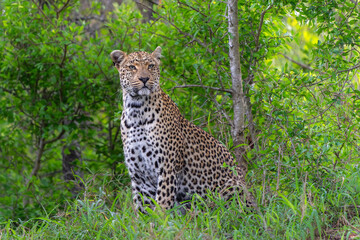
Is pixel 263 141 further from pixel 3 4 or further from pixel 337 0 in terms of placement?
pixel 3 4

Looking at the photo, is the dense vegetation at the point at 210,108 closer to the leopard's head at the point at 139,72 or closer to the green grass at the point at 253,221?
the green grass at the point at 253,221

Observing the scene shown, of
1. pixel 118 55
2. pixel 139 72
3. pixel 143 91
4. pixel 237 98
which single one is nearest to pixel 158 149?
pixel 143 91

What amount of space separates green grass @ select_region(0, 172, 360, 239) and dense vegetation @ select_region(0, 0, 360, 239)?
0.02 m

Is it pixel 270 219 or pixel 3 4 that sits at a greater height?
pixel 3 4

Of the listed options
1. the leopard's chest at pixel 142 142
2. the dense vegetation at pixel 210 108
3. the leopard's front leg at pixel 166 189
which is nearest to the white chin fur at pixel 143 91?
the leopard's chest at pixel 142 142

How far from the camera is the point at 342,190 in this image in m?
5.36

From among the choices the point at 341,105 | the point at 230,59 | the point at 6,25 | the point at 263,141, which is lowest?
the point at 263,141

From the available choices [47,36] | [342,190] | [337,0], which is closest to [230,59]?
[337,0]

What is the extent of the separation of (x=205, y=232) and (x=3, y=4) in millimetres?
5430

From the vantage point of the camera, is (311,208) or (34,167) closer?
(311,208)

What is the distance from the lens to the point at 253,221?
16.3ft

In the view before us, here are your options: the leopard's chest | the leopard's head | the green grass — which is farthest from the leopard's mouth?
the green grass

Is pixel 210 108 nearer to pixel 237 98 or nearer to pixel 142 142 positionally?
pixel 237 98

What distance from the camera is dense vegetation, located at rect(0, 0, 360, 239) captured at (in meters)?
5.11
